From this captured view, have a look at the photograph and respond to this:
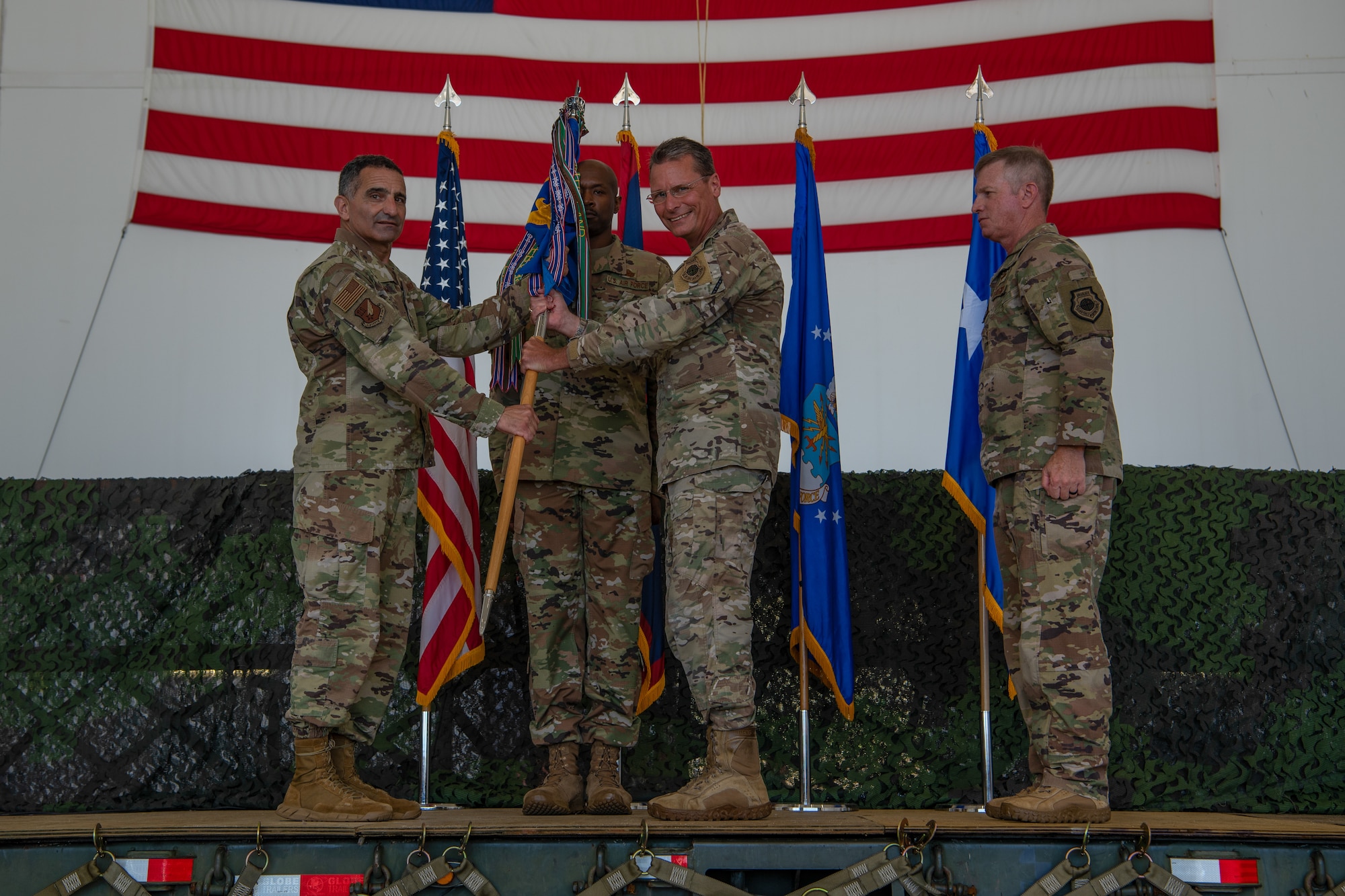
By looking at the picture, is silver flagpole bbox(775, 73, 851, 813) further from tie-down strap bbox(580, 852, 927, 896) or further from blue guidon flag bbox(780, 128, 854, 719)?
tie-down strap bbox(580, 852, 927, 896)

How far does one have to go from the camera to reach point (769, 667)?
327cm

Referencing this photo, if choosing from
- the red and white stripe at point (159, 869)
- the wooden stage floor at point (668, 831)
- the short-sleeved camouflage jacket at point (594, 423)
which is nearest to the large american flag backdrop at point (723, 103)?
the short-sleeved camouflage jacket at point (594, 423)

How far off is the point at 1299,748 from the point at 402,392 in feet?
9.20

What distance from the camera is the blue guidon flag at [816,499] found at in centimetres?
308

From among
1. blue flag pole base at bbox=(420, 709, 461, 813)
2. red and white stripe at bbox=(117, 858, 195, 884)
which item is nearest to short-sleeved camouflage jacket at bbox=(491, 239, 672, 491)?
blue flag pole base at bbox=(420, 709, 461, 813)

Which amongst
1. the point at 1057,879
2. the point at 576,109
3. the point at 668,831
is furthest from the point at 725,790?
the point at 576,109

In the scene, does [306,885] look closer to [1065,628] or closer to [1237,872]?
[1065,628]

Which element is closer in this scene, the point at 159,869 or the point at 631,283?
the point at 159,869

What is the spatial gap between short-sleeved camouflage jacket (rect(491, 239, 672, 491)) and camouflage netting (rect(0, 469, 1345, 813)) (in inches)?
23.8

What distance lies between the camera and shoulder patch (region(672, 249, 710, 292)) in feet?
8.68

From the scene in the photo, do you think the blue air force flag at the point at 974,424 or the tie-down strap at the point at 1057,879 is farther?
the blue air force flag at the point at 974,424

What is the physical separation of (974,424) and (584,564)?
1287 millimetres

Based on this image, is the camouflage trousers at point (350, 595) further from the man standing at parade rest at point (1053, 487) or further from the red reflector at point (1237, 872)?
the red reflector at point (1237, 872)

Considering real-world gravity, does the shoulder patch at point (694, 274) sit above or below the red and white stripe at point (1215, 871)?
above
